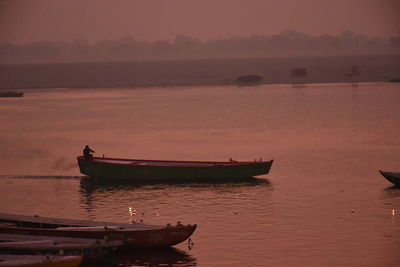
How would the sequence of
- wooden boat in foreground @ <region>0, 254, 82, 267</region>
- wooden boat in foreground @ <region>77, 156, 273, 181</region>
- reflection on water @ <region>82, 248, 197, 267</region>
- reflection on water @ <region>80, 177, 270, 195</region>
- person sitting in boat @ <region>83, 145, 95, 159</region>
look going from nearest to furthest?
1. wooden boat in foreground @ <region>0, 254, 82, 267</region>
2. reflection on water @ <region>82, 248, 197, 267</region>
3. reflection on water @ <region>80, 177, 270, 195</region>
4. wooden boat in foreground @ <region>77, 156, 273, 181</region>
5. person sitting in boat @ <region>83, 145, 95, 159</region>

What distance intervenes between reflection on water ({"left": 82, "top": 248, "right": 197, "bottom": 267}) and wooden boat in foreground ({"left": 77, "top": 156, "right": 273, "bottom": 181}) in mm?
16970

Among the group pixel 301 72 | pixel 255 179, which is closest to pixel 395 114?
pixel 255 179

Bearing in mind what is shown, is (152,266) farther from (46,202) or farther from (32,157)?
(32,157)

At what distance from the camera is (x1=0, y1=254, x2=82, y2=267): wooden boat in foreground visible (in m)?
33.1

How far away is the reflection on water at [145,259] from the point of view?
121ft

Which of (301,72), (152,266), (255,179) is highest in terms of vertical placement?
(301,72)

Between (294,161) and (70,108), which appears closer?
(294,161)

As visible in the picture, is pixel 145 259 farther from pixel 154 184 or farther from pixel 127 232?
pixel 154 184

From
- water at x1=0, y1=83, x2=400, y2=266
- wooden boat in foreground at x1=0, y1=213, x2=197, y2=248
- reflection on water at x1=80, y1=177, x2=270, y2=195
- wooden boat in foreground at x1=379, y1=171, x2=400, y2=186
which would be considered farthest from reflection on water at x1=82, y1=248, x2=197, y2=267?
wooden boat in foreground at x1=379, y1=171, x2=400, y2=186

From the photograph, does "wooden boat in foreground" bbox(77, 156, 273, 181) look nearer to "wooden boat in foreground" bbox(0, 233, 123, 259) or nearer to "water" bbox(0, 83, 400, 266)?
"water" bbox(0, 83, 400, 266)

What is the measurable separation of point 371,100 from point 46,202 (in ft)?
296

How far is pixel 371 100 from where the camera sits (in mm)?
134750

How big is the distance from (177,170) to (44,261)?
2214 centimetres

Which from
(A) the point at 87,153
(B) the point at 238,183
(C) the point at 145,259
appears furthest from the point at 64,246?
(A) the point at 87,153
